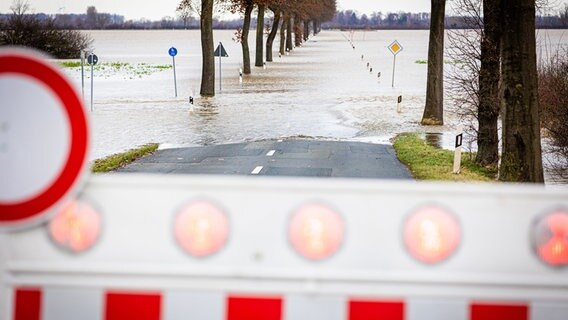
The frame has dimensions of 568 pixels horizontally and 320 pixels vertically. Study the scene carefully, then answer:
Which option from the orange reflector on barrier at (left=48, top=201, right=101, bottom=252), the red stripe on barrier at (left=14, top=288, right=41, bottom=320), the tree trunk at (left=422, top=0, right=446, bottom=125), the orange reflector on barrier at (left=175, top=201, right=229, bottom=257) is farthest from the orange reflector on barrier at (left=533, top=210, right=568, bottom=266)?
the tree trunk at (left=422, top=0, right=446, bottom=125)

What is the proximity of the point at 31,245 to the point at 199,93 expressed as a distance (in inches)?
1796

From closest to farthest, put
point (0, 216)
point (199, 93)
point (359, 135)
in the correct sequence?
point (0, 216) → point (359, 135) → point (199, 93)

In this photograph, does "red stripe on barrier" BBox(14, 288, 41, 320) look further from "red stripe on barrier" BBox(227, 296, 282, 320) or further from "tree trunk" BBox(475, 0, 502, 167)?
"tree trunk" BBox(475, 0, 502, 167)

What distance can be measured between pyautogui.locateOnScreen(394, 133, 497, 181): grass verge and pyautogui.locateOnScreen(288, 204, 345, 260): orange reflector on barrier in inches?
612

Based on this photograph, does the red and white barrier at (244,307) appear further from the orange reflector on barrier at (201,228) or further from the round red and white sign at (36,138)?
the round red and white sign at (36,138)

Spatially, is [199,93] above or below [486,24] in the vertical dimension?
below

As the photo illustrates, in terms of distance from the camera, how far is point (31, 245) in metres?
2.42

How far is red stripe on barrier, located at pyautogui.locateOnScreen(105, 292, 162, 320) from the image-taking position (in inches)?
95.1

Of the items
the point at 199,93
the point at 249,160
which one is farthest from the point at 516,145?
the point at 199,93

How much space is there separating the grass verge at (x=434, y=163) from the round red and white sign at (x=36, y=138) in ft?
51.6

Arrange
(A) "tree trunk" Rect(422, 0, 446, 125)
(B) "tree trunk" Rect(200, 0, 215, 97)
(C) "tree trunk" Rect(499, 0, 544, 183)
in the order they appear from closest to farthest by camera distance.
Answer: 1. (C) "tree trunk" Rect(499, 0, 544, 183)
2. (A) "tree trunk" Rect(422, 0, 446, 125)
3. (B) "tree trunk" Rect(200, 0, 215, 97)

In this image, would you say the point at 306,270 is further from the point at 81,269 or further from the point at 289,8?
the point at 289,8

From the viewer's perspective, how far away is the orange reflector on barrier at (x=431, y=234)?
241cm

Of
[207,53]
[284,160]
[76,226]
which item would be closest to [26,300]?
[76,226]
